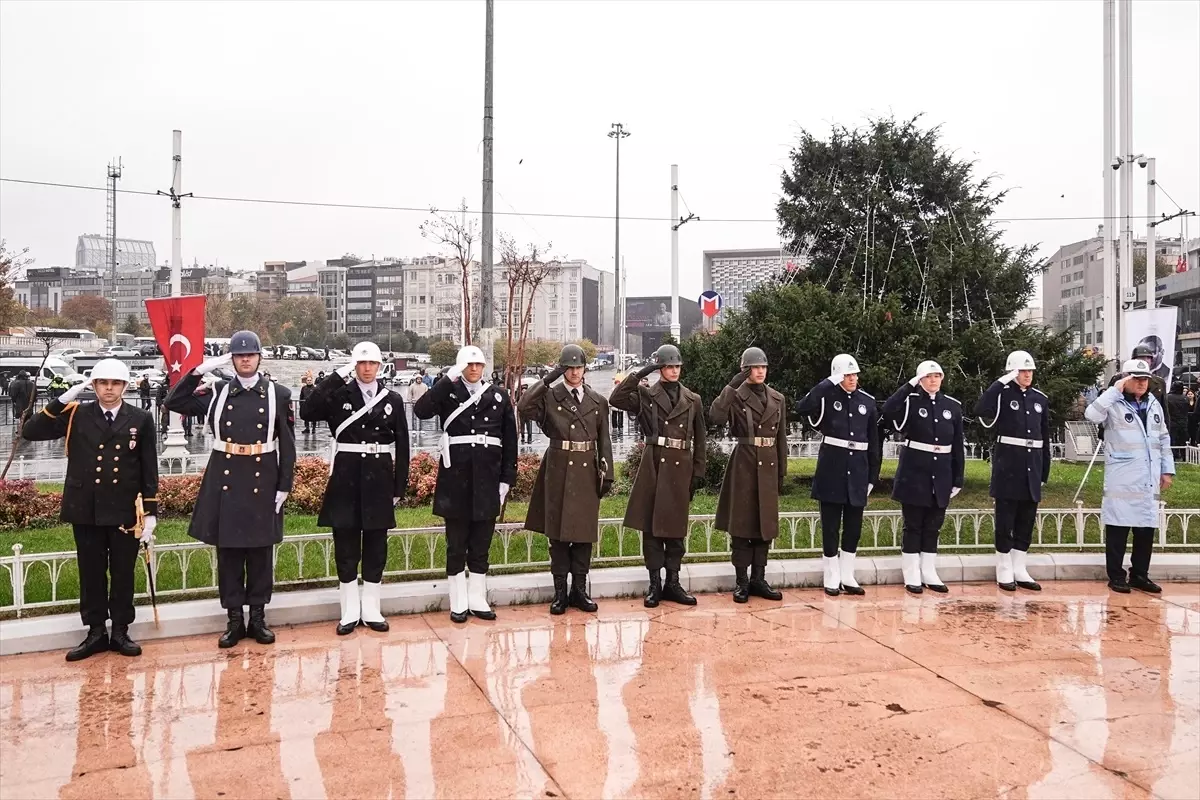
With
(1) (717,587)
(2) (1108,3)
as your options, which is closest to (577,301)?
(2) (1108,3)

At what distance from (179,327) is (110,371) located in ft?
19.5

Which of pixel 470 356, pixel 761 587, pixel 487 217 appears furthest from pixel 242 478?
pixel 487 217

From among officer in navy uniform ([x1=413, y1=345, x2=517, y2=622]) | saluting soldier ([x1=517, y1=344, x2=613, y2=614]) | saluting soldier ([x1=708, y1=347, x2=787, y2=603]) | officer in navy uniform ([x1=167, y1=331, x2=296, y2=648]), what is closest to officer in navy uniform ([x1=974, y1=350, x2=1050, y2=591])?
saluting soldier ([x1=708, y1=347, x2=787, y2=603])

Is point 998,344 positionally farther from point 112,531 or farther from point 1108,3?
point 112,531

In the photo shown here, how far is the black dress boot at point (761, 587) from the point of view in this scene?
22.9ft

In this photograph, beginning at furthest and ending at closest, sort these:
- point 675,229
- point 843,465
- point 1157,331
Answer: point 675,229 < point 1157,331 < point 843,465

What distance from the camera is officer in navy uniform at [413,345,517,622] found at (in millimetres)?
6230

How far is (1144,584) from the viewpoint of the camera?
24.1ft

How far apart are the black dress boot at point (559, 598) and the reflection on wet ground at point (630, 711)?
0.09m

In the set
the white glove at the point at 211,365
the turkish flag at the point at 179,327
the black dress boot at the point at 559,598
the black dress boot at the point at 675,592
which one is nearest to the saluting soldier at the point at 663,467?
the black dress boot at the point at 675,592

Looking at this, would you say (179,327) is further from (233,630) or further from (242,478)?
(233,630)

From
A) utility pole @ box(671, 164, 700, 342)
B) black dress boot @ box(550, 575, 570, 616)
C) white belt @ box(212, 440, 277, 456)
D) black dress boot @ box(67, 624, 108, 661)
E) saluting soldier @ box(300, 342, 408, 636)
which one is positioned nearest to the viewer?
black dress boot @ box(67, 624, 108, 661)

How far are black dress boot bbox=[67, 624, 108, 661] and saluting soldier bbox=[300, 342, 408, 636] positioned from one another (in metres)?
1.37

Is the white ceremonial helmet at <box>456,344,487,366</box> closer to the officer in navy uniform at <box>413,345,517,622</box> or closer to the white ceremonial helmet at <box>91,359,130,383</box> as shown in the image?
the officer in navy uniform at <box>413,345,517,622</box>
